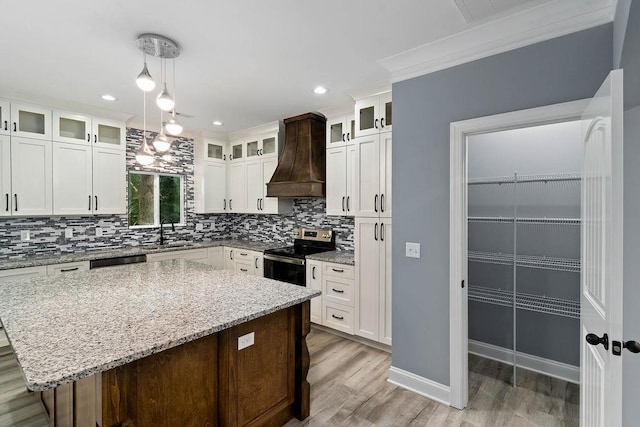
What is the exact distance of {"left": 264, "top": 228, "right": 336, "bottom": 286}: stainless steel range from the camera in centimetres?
385

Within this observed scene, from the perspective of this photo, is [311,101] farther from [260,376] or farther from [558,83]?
[260,376]

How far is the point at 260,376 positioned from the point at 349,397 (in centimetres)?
87

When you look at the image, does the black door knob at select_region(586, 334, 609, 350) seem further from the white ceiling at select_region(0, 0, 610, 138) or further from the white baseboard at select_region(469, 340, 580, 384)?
the white ceiling at select_region(0, 0, 610, 138)

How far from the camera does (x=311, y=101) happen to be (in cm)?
353

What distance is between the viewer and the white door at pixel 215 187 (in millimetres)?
4922

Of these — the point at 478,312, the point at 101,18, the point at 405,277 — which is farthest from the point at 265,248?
the point at 101,18

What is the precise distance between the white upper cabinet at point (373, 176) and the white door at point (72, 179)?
318 centimetres

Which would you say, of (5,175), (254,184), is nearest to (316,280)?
(254,184)

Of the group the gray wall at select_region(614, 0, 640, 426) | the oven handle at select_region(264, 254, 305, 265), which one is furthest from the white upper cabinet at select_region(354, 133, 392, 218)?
the gray wall at select_region(614, 0, 640, 426)

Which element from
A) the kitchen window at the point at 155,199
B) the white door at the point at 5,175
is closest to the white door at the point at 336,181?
the kitchen window at the point at 155,199

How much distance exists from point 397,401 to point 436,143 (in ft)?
6.41

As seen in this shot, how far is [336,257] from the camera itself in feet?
12.0

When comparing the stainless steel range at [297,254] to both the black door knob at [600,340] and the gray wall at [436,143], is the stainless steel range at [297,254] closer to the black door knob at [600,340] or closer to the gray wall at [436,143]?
the gray wall at [436,143]

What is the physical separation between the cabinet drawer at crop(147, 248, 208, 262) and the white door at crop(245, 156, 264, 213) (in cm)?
92
